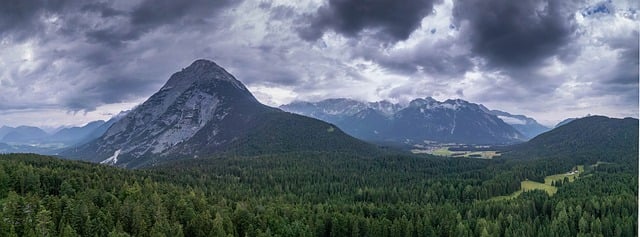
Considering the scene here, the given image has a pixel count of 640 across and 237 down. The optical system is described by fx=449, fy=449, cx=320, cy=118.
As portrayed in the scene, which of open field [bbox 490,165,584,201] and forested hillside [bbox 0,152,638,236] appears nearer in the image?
forested hillside [bbox 0,152,638,236]

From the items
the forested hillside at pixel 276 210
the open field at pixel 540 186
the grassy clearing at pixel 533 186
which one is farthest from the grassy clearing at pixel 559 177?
the forested hillside at pixel 276 210

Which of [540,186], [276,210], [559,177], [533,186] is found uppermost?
[559,177]

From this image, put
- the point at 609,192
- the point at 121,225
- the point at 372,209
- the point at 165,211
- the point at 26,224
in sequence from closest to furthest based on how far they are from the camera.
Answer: the point at 26,224
the point at 121,225
the point at 165,211
the point at 372,209
the point at 609,192

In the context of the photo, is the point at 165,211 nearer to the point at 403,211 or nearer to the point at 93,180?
the point at 93,180

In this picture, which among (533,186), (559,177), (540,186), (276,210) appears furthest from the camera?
(559,177)

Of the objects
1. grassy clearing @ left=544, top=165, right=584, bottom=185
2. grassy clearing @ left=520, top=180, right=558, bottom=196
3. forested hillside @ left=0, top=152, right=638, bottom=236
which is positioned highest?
grassy clearing @ left=544, top=165, right=584, bottom=185

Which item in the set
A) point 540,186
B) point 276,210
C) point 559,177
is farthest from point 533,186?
point 276,210

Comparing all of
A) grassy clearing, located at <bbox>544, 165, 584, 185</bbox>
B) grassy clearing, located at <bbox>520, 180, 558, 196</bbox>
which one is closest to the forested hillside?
grassy clearing, located at <bbox>520, 180, 558, 196</bbox>

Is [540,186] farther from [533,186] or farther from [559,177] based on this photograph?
[559,177]

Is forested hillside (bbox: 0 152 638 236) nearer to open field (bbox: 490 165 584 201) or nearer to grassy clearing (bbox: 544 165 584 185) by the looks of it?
open field (bbox: 490 165 584 201)

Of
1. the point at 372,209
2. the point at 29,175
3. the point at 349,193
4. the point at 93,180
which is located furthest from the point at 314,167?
the point at 29,175

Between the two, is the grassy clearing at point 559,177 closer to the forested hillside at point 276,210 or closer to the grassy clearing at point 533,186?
the grassy clearing at point 533,186
